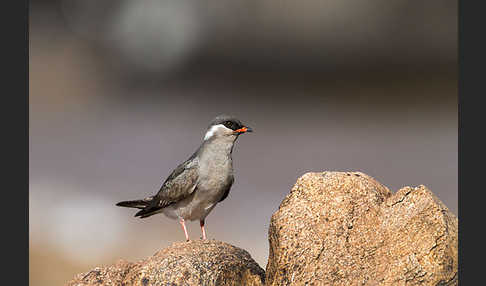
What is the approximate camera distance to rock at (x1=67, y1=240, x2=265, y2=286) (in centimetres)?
677

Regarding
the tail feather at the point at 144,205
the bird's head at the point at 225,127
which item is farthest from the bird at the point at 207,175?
the tail feather at the point at 144,205

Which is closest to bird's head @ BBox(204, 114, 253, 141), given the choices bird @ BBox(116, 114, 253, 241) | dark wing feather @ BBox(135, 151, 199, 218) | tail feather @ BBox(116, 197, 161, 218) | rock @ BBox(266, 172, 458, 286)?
bird @ BBox(116, 114, 253, 241)

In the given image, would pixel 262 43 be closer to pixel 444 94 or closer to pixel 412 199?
pixel 444 94

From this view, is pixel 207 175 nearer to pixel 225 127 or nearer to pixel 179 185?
pixel 179 185

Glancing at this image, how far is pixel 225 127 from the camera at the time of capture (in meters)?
8.14

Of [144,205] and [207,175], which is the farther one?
[144,205]

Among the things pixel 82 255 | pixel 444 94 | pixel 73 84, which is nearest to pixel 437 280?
pixel 82 255

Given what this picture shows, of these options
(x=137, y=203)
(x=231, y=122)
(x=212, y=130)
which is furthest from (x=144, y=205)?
(x=231, y=122)

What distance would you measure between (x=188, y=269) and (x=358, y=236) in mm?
1957

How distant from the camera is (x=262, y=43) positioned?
18.3 meters

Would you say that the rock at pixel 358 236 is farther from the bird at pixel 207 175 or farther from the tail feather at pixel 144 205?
the tail feather at pixel 144 205

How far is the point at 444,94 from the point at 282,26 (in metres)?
5.62

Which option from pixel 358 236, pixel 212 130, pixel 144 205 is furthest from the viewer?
pixel 144 205

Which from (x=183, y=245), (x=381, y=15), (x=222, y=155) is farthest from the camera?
(x=381, y=15)
